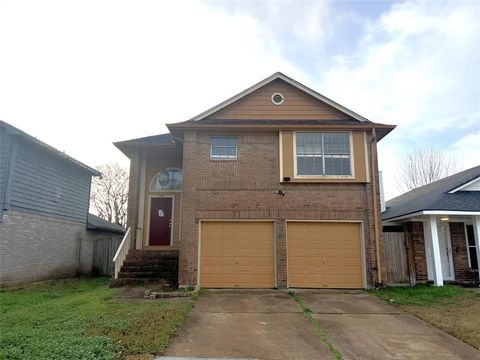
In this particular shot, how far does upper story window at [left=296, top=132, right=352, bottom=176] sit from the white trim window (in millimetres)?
5800

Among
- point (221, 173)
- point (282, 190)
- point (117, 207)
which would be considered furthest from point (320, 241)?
point (117, 207)

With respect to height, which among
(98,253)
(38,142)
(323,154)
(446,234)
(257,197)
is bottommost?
(98,253)

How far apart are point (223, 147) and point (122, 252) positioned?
524 centimetres

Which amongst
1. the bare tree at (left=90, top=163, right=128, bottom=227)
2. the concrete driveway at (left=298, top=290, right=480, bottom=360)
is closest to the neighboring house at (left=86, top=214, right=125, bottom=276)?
the concrete driveway at (left=298, top=290, right=480, bottom=360)

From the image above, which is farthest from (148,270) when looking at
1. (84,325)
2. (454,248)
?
(454,248)

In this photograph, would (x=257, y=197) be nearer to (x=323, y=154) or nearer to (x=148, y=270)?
(x=323, y=154)

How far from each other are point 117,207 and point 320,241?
26071 mm

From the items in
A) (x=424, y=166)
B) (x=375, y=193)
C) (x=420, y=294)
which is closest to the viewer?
(x=420, y=294)

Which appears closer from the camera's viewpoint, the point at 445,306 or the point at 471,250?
the point at 445,306

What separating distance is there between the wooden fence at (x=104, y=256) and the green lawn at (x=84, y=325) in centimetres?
505

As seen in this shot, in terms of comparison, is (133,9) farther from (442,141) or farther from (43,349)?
(442,141)

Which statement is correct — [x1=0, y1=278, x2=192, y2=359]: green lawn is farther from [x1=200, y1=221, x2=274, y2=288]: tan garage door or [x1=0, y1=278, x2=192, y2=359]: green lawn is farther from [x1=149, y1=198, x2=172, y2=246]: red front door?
[x1=149, y1=198, x2=172, y2=246]: red front door

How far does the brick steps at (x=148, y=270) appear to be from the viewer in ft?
33.3

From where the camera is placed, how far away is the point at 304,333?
543 centimetres
